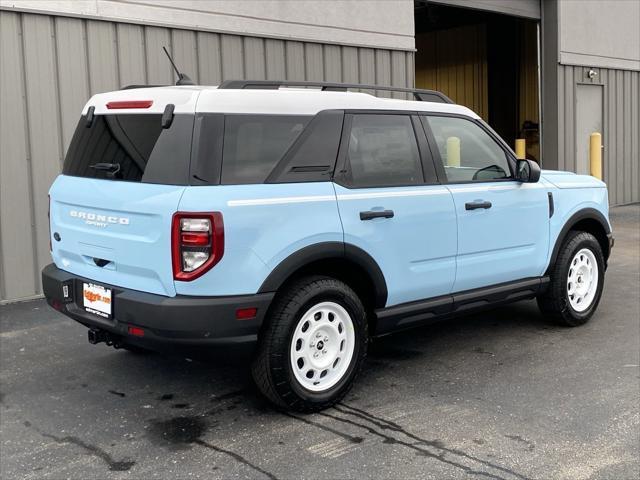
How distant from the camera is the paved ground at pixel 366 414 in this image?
362 cm

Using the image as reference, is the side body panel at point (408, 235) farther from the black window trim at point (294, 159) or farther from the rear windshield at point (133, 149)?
the rear windshield at point (133, 149)

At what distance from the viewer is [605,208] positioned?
6305mm

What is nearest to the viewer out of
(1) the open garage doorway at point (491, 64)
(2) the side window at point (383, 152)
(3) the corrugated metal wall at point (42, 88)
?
(2) the side window at point (383, 152)

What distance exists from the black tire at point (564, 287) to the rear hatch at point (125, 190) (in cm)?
337

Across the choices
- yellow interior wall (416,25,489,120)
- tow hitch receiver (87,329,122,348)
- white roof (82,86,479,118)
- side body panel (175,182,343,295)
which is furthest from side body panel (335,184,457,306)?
yellow interior wall (416,25,489,120)

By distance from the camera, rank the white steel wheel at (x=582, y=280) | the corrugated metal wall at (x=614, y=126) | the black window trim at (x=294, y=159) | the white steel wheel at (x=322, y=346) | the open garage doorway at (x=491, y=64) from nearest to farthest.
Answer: the black window trim at (x=294, y=159) → the white steel wheel at (x=322, y=346) → the white steel wheel at (x=582, y=280) → the corrugated metal wall at (x=614, y=126) → the open garage doorway at (x=491, y=64)

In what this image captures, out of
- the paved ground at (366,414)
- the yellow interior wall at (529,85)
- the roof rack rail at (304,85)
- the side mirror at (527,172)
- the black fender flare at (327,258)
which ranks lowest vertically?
the paved ground at (366,414)

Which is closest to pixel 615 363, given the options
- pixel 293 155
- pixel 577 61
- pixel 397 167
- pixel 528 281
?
pixel 528 281

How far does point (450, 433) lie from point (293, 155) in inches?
71.4

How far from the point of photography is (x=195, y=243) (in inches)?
147

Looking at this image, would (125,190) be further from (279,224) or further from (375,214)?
(375,214)

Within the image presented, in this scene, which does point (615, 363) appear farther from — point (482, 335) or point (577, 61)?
point (577, 61)

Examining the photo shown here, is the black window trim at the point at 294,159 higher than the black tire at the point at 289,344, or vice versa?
the black window trim at the point at 294,159

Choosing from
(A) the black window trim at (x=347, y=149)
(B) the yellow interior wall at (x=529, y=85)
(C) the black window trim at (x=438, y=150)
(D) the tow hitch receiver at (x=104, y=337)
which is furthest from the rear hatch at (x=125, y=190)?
(B) the yellow interior wall at (x=529, y=85)
